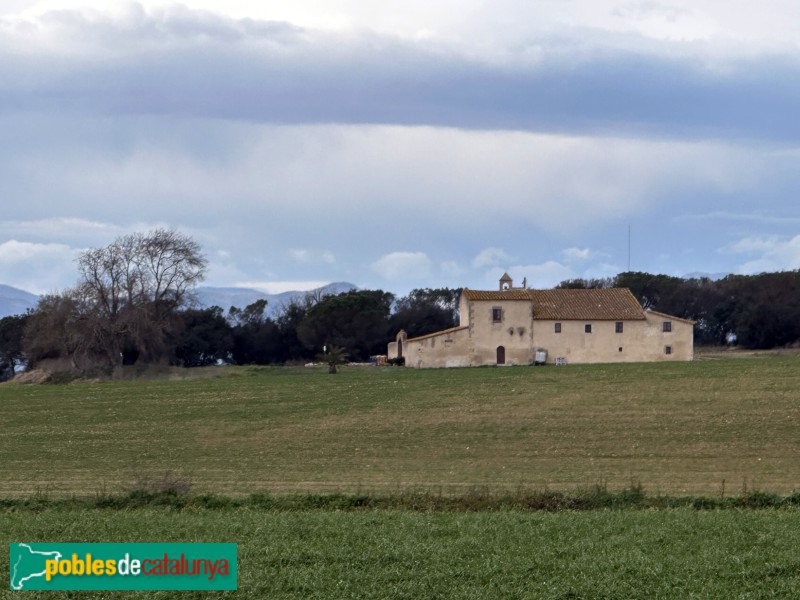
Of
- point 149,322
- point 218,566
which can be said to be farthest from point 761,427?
point 149,322

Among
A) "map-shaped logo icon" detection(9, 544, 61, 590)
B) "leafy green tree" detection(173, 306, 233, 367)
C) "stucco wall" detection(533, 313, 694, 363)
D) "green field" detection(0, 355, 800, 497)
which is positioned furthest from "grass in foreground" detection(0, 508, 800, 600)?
"leafy green tree" detection(173, 306, 233, 367)

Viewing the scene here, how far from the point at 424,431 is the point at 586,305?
32366 millimetres

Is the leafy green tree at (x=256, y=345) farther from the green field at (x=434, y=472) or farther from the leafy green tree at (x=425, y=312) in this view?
the green field at (x=434, y=472)

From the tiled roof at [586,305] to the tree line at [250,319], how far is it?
17.6m

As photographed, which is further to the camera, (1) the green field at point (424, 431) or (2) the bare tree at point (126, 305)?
(2) the bare tree at point (126, 305)

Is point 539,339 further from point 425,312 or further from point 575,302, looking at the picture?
point 425,312

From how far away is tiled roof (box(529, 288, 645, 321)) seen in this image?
66062 mm

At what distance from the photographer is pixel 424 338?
65.9 meters

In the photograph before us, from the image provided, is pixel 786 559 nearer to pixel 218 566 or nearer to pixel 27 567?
pixel 218 566

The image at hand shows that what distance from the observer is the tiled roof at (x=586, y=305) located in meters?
66.1

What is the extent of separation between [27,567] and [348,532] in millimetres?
4416

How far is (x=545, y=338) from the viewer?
6600 centimetres

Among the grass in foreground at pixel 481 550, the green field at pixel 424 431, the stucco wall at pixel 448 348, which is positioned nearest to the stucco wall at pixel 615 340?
the stucco wall at pixel 448 348

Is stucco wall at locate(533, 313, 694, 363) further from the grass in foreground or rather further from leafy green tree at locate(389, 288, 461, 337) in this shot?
the grass in foreground
